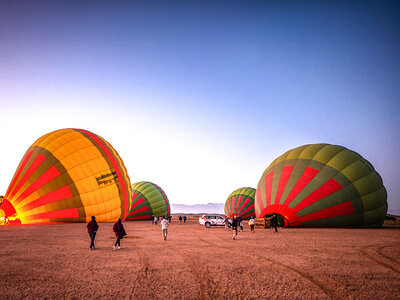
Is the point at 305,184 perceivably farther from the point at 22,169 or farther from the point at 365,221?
the point at 22,169

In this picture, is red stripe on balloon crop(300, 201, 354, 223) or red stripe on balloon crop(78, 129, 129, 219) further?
red stripe on balloon crop(78, 129, 129, 219)

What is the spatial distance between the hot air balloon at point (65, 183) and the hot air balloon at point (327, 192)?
1259 centimetres

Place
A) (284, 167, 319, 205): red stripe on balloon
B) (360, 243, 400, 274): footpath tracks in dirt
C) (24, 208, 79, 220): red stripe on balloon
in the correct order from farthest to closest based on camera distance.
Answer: (284, 167, 319, 205): red stripe on balloon → (24, 208, 79, 220): red stripe on balloon → (360, 243, 400, 274): footpath tracks in dirt

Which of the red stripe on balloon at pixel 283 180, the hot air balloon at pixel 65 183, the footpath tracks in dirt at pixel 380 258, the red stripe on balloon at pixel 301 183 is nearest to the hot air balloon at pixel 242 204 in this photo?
the red stripe on balloon at pixel 283 180

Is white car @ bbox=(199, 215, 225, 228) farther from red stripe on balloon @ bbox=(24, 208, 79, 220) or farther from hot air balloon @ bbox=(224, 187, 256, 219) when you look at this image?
red stripe on balloon @ bbox=(24, 208, 79, 220)

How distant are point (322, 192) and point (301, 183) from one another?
4.75 feet

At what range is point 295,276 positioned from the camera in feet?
19.3

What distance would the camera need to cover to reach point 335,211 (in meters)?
17.6

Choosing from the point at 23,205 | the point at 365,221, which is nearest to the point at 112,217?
the point at 23,205

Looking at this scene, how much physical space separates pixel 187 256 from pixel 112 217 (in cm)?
1489

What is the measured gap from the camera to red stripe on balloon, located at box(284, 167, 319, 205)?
1788 centimetres

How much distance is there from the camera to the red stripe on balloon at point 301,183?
17.9m

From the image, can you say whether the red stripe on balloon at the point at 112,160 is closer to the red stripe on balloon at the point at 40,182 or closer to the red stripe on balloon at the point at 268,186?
the red stripe on balloon at the point at 40,182

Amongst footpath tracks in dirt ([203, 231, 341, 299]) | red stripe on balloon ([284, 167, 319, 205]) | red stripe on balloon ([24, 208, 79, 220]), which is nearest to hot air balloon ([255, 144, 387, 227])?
red stripe on balloon ([284, 167, 319, 205])
